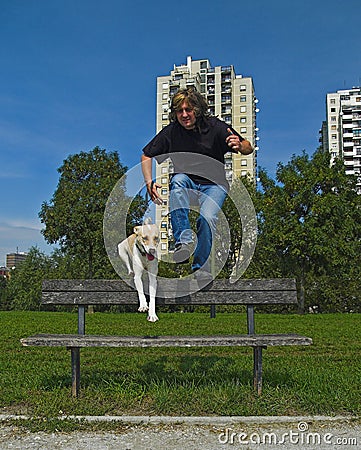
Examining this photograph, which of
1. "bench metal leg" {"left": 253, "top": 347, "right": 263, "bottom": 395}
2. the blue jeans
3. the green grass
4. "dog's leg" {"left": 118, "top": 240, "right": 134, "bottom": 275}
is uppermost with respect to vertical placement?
the blue jeans

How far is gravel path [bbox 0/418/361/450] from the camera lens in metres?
4.23

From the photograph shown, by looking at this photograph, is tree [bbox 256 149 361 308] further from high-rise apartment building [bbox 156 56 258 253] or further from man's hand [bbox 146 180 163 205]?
high-rise apartment building [bbox 156 56 258 253]

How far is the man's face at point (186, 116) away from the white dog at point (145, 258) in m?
1.25

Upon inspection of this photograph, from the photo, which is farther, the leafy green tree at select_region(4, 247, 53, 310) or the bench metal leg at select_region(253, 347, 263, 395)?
the leafy green tree at select_region(4, 247, 53, 310)

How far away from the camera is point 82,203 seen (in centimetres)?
2719

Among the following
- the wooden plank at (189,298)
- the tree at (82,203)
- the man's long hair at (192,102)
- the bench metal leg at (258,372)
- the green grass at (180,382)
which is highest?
the tree at (82,203)

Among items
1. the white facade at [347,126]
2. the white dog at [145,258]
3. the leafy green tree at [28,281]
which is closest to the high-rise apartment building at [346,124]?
the white facade at [347,126]

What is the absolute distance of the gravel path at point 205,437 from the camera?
423 centimetres

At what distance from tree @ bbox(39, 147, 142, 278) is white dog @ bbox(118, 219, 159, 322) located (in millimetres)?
21251

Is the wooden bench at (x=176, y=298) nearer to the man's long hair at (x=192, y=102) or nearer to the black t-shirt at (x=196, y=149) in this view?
the black t-shirt at (x=196, y=149)

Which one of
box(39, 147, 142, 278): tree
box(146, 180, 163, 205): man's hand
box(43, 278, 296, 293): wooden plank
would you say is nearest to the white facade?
box(39, 147, 142, 278): tree

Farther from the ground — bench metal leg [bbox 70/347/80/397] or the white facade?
the white facade

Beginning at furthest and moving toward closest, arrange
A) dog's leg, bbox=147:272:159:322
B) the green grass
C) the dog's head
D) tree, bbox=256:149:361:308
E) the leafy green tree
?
the leafy green tree
tree, bbox=256:149:361:308
dog's leg, bbox=147:272:159:322
the dog's head
the green grass

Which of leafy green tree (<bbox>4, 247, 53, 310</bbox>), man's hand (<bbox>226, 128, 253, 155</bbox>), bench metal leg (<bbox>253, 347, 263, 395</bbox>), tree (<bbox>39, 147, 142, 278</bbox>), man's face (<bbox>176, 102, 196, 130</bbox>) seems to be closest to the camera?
bench metal leg (<bbox>253, 347, 263, 395</bbox>)
